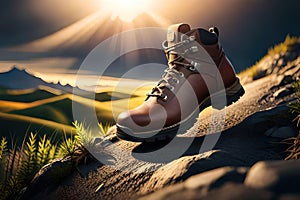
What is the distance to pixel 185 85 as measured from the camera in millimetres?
2230

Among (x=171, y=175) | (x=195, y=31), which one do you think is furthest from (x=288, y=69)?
(x=171, y=175)

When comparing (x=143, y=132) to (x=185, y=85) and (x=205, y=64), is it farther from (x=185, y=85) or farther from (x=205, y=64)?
(x=205, y=64)

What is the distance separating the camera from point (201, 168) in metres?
1.53

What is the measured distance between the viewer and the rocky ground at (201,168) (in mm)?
949

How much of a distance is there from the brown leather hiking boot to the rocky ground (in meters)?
0.11

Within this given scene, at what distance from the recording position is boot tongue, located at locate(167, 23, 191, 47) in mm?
2219

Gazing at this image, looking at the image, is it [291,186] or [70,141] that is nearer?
[291,186]

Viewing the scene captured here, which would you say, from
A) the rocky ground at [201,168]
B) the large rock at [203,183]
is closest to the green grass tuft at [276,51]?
the rocky ground at [201,168]

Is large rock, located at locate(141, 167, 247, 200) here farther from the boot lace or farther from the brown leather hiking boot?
the boot lace

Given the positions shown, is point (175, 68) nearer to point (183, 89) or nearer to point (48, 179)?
point (183, 89)

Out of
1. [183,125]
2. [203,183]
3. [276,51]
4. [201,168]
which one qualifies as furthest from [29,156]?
[276,51]

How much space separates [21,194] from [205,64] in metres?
1.47

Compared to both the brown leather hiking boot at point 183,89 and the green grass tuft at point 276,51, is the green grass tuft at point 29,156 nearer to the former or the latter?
the brown leather hiking boot at point 183,89

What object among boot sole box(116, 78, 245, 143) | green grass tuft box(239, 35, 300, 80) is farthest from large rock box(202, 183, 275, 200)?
green grass tuft box(239, 35, 300, 80)
